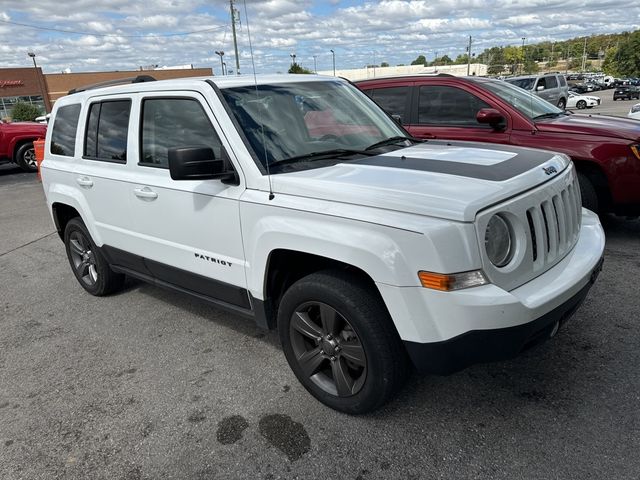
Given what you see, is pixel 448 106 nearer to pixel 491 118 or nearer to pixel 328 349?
pixel 491 118

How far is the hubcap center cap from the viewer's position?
2.78 metres

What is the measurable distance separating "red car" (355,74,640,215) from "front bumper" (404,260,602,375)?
128 inches

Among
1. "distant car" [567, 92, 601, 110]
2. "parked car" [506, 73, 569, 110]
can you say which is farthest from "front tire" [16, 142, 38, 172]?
"distant car" [567, 92, 601, 110]

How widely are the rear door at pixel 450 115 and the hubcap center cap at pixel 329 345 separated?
395cm

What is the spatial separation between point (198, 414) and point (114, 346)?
129 cm

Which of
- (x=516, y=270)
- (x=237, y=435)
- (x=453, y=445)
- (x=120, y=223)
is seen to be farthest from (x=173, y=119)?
(x=453, y=445)

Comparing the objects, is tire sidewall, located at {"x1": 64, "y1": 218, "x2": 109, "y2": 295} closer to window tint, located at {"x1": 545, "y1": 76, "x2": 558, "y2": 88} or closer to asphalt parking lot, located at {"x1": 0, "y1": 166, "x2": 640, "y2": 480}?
asphalt parking lot, located at {"x1": 0, "y1": 166, "x2": 640, "y2": 480}

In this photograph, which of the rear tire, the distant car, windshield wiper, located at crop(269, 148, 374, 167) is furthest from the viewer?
the distant car

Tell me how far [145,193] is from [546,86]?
721 inches

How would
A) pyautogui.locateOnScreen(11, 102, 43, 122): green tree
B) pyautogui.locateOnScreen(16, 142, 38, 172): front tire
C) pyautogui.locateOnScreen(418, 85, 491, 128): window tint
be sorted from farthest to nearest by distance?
1. pyautogui.locateOnScreen(11, 102, 43, 122): green tree
2. pyautogui.locateOnScreen(16, 142, 38, 172): front tire
3. pyautogui.locateOnScreen(418, 85, 491, 128): window tint

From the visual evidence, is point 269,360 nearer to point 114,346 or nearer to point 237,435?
point 237,435

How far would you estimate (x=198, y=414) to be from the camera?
2977mm

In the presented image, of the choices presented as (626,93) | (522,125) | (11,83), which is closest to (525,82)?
(522,125)

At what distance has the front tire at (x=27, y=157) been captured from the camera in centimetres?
1405
